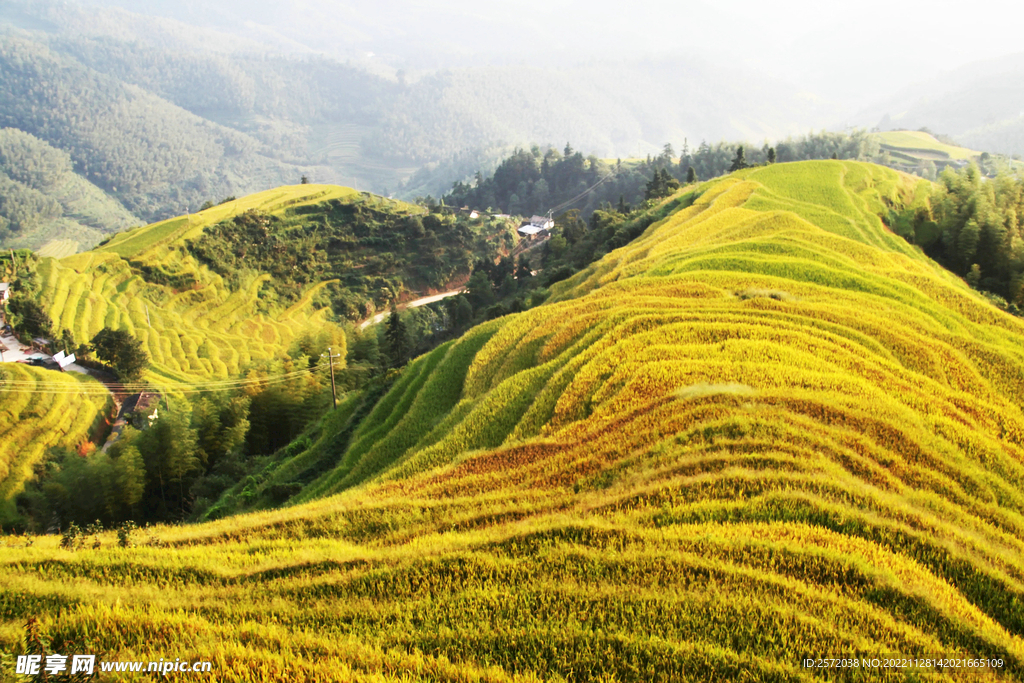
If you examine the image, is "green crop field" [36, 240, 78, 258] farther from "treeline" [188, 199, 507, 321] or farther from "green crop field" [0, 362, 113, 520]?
"green crop field" [0, 362, 113, 520]

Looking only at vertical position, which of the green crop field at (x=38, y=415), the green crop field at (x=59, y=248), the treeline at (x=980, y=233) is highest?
the treeline at (x=980, y=233)

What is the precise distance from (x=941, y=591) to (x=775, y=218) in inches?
1253

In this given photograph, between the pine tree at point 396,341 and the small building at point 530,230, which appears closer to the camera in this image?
the pine tree at point 396,341

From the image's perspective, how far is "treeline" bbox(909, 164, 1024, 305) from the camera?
39000 mm

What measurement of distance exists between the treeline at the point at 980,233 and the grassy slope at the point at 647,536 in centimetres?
2574

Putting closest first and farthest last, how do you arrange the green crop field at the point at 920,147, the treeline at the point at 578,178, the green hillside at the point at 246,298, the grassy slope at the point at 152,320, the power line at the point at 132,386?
the green hillside at the point at 246,298, the power line at the point at 132,386, the grassy slope at the point at 152,320, the treeline at the point at 578,178, the green crop field at the point at 920,147

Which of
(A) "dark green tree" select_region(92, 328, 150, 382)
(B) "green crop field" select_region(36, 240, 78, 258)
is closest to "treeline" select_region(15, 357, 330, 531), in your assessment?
(A) "dark green tree" select_region(92, 328, 150, 382)

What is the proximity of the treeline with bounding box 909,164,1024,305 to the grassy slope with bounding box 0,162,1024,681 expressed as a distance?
84.4 ft

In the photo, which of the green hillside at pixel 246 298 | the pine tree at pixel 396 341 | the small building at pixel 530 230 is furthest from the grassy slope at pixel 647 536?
the small building at pixel 530 230

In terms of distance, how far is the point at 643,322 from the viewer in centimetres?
1875

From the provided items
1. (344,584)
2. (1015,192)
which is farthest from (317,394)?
(1015,192)

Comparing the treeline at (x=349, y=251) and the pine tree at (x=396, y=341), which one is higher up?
the treeline at (x=349, y=251)

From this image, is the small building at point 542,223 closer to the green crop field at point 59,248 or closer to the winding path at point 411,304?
the winding path at point 411,304

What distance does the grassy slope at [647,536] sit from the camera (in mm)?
6984
